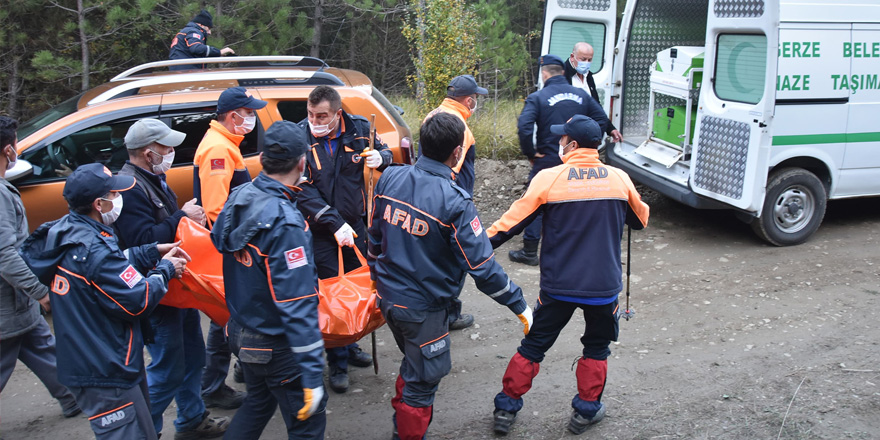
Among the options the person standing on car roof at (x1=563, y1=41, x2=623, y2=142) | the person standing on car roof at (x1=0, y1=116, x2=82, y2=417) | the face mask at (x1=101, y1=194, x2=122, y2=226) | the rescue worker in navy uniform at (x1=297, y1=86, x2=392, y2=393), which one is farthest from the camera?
the person standing on car roof at (x1=563, y1=41, x2=623, y2=142)

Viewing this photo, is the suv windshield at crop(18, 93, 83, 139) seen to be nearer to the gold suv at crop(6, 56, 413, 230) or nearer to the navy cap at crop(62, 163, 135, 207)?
the gold suv at crop(6, 56, 413, 230)

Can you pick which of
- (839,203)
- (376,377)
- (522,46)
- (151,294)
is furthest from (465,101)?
(522,46)

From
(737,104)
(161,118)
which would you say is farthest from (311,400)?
(737,104)

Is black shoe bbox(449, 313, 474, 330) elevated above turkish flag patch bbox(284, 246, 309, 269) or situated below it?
below

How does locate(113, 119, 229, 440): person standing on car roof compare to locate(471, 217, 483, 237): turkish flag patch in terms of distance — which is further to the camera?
locate(113, 119, 229, 440): person standing on car roof

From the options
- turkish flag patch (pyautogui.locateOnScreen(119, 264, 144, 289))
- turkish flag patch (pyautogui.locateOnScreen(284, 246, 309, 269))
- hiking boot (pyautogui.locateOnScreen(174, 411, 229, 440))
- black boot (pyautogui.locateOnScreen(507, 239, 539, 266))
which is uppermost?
turkish flag patch (pyautogui.locateOnScreen(284, 246, 309, 269))

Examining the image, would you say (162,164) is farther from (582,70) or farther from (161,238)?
(582,70)

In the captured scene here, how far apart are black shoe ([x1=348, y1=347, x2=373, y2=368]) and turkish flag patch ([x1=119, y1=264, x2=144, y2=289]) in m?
2.16

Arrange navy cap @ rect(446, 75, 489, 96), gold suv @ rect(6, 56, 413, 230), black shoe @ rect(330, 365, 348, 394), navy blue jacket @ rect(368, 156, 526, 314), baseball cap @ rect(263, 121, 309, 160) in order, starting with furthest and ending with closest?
navy cap @ rect(446, 75, 489, 96), gold suv @ rect(6, 56, 413, 230), black shoe @ rect(330, 365, 348, 394), navy blue jacket @ rect(368, 156, 526, 314), baseball cap @ rect(263, 121, 309, 160)

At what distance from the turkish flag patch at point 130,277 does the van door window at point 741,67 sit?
5423mm

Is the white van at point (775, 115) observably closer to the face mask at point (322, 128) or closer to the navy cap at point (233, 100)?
the face mask at point (322, 128)

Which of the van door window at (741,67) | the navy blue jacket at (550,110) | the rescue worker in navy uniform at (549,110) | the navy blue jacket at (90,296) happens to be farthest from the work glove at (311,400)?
the van door window at (741,67)

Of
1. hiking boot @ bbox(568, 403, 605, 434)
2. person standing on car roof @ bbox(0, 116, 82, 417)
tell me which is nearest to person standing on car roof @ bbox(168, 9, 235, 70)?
person standing on car roof @ bbox(0, 116, 82, 417)

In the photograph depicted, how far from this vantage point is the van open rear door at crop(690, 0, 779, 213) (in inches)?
245
